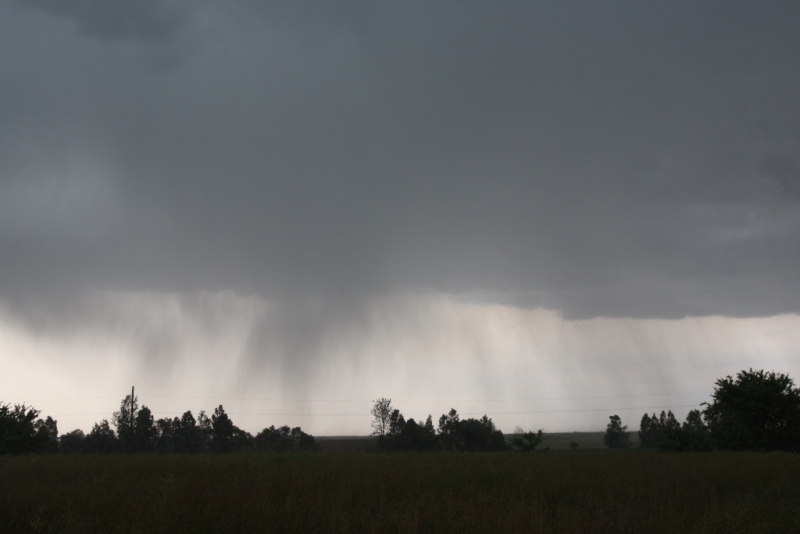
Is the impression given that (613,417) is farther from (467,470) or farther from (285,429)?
(467,470)

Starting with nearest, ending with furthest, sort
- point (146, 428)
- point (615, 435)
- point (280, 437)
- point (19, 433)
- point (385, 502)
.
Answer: point (385, 502) → point (19, 433) → point (146, 428) → point (280, 437) → point (615, 435)

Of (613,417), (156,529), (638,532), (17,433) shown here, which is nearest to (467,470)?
(638,532)

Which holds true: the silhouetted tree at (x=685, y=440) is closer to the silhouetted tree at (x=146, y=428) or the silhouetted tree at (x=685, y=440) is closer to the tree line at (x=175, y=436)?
the tree line at (x=175, y=436)

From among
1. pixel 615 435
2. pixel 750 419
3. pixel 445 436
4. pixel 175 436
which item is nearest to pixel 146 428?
pixel 175 436

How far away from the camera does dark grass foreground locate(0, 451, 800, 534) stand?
27.6ft

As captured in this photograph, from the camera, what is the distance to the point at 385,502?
→ 37.2ft

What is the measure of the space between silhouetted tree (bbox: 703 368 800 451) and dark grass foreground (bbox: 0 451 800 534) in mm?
31878

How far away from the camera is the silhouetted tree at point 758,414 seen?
42281 mm

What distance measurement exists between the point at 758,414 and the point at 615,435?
394ft

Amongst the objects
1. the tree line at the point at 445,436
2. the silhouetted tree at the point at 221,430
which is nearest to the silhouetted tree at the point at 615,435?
the tree line at the point at 445,436

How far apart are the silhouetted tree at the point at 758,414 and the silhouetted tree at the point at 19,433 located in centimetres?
5288

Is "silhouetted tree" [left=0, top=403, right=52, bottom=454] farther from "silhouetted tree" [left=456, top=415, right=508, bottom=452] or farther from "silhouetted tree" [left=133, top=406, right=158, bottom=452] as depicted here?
"silhouetted tree" [left=456, top=415, right=508, bottom=452]

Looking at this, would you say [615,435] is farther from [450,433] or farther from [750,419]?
[750,419]

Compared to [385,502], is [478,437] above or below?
below
